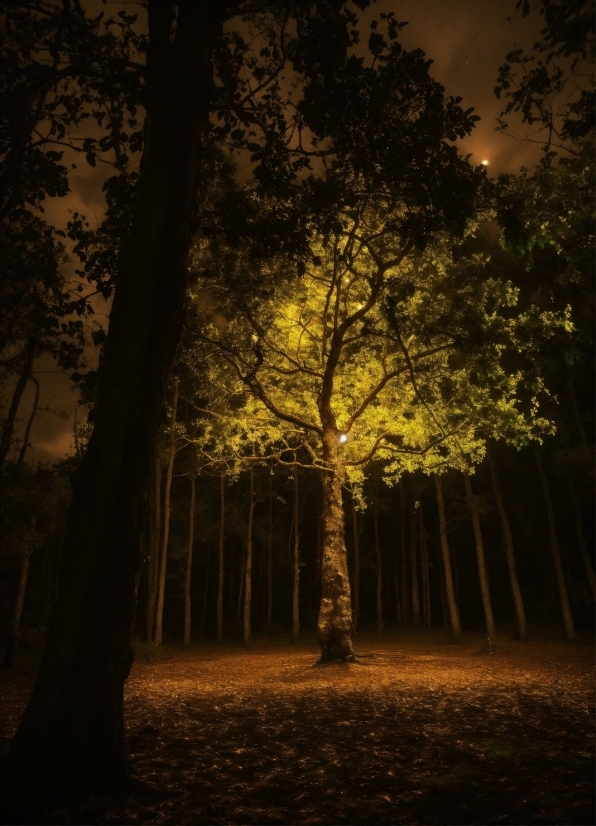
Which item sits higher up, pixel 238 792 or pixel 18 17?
pixel 18 17

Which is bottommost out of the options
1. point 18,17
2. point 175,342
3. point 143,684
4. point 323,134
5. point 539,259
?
point 143,684

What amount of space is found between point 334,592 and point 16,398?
1178 cm

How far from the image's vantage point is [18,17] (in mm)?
6480

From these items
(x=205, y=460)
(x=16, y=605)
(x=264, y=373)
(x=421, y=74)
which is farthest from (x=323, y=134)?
(x=16, y=605)

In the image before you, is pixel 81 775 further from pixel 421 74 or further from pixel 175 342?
pixel 421 74

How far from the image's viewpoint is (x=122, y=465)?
445 centimetres

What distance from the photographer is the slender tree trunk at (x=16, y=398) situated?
15.9 m

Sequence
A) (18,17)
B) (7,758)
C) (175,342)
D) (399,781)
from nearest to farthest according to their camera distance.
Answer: (7,758)
(399,781)
(175,342)
(18,17)

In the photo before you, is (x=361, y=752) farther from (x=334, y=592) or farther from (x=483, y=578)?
(x=483, y=578)

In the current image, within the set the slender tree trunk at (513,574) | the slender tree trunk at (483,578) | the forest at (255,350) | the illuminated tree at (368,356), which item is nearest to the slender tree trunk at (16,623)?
the forest at (255,350)

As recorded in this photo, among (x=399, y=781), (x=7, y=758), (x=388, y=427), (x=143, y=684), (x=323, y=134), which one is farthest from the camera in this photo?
(x=388, y=427)

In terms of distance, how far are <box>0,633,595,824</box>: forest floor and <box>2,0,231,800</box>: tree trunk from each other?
463 mm

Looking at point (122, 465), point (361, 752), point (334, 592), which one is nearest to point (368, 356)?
point (334, 592)

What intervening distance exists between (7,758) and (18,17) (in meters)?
8.07
